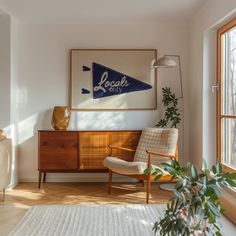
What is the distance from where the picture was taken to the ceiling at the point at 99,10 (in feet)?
13.3

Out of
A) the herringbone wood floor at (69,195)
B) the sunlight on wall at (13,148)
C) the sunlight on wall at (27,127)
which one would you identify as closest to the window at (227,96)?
the herringbone wood floor at (69,195)

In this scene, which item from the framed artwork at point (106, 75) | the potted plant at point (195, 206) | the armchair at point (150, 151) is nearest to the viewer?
the potted plant at point (195, 206)

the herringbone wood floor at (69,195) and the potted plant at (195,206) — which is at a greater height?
the potted plant at (195,206)

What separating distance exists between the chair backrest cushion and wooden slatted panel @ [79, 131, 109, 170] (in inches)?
18.6

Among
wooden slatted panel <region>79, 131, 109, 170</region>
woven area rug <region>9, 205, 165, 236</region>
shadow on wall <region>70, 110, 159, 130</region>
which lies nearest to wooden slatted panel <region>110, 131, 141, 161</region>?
wooden slatted panel <region>79, 131, 109, 170</region>

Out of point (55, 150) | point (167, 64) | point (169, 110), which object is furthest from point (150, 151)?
point (55, 150)

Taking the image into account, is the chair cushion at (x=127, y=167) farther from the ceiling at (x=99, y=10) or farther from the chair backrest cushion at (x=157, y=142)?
the ceiling at (x=99, y=10)

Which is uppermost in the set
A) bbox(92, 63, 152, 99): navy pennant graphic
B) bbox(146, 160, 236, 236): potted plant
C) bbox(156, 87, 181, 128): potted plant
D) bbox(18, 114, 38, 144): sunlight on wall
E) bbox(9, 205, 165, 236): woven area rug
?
bbox(92, 63, 152, 99): navy pennant graphic

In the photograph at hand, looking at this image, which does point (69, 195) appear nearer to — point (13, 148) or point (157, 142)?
point (13, 148)

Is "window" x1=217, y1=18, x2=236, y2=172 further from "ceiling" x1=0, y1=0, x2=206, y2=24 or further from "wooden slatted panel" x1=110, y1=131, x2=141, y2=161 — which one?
"wooden slatted panel" x1=110, y1=131, x2=141, y2=161

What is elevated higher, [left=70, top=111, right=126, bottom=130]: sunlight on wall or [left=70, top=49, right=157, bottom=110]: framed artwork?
[left=70, top=49, right=157, bottom=110]: framed artwork

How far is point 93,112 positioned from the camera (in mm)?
4961

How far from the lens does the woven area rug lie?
9.46ft

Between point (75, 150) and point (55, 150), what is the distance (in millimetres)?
271
